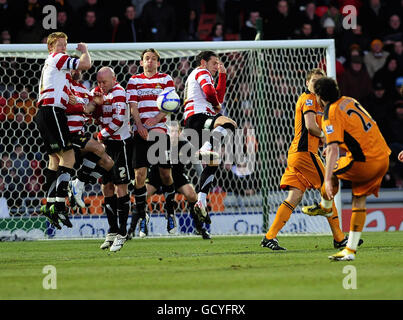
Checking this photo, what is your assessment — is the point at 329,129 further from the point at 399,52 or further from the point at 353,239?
the point at 399,52

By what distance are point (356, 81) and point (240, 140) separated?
11.6ft

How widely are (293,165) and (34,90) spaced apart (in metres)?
5.70

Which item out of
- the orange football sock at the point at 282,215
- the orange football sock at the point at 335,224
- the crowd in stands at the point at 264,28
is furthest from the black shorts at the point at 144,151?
the crowd in stands at the point at 264,28

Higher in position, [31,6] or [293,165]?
[31,6]

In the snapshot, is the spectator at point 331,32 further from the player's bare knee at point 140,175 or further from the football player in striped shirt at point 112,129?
the player's bare knee at point 140,175

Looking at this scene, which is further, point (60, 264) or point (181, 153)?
point (181, 153)

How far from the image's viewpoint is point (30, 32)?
13.9 m

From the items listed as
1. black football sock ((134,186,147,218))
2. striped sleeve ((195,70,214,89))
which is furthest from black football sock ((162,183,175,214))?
striped sleeve ((195,70,214,89))

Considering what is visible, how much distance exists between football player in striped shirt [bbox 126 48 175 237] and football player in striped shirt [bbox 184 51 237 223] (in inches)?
11.7

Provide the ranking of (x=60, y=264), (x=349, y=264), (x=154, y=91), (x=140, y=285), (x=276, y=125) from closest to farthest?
(x=140, y=285), (x=349, y=264), (x=60, y=264), (x=154, y=91), (x=276, y=125)

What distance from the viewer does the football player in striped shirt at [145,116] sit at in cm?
898
